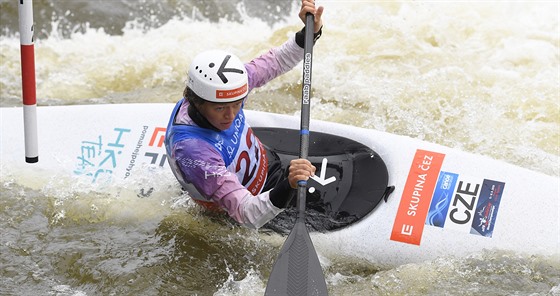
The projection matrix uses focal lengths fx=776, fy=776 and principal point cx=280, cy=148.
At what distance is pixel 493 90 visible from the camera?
616cm

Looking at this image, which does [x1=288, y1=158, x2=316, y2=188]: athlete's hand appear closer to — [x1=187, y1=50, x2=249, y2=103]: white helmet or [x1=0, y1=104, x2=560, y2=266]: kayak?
[x1=187, y1=50, x2=249, y2=103]: white helmet

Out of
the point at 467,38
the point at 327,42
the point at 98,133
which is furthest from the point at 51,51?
the point at 467,38

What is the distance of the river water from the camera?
379 centimetres

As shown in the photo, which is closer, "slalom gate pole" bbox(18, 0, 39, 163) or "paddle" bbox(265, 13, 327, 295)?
"paddle" bbox(265, 13, 327, 295)

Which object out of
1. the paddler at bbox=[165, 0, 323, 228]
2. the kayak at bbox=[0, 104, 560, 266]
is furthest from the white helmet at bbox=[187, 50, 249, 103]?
the kayak at bbox=[0, 104, 560, 266]

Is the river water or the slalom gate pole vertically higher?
the slalom gate pole

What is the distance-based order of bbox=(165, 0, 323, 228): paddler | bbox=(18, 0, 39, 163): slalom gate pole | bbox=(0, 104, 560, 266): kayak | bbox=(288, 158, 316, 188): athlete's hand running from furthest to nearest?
1. bbox=(0, 104, 560, 266): kayak
2. bbox=(18, 0, 39, 163): slalom gate pole
3. bbox=(165, 0, 323, 228): paddler
4. bbox=(288, 158, 316, 188): athlete's hand

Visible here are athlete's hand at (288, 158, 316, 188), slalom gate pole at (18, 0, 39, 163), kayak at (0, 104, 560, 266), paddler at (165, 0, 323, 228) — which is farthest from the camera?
kayak at (0, 104, 560, 266)

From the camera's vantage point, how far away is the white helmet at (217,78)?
329cm

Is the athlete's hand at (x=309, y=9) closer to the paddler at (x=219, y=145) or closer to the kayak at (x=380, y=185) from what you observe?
the paddler at (x=219, y=145)

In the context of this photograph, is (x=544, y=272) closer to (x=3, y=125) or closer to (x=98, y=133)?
(x=98, y=133)

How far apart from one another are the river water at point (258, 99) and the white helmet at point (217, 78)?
0.86m

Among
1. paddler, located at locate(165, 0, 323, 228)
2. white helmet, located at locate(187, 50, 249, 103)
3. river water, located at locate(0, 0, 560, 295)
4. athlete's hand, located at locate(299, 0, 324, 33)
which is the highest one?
athlete's hand, located at locate(299, 0, 324, 33)

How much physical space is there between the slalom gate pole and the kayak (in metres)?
0.40
